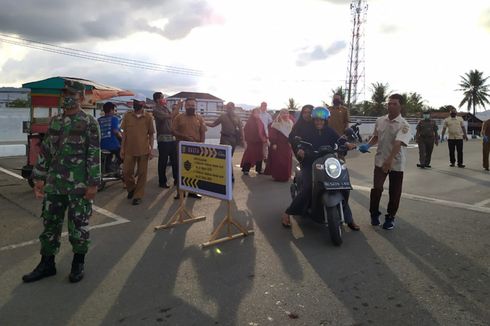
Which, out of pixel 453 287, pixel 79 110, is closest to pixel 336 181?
pixel 453 287

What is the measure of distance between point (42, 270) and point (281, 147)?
640cm

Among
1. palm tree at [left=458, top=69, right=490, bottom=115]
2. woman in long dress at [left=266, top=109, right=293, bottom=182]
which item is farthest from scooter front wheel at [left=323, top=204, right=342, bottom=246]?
palm tree at [left=458, top=69, right=490, bottom=115]

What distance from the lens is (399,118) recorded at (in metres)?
5.75

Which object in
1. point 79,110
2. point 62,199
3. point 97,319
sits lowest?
point 97,319

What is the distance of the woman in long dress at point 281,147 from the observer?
9.40m

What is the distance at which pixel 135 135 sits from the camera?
23.4 feet

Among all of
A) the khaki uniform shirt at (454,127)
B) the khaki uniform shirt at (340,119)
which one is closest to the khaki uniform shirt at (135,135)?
the khaki uniform shirt at (340,119)

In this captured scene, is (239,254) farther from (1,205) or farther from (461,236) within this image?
(1,205)

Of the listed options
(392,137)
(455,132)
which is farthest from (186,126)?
(455,132)

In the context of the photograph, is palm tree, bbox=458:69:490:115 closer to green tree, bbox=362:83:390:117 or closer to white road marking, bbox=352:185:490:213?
green tree, bbox=362:83:390:117

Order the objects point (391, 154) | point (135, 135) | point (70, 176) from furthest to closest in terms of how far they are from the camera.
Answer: point (135, 135) < point (391, 154) < point (70, 176)

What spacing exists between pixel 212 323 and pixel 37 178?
2.21 metres

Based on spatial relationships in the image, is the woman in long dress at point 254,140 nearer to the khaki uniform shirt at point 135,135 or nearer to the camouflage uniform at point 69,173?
the khaki uniform shirt at point 135,135

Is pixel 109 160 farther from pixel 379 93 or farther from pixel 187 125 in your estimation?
pixel 379 93
